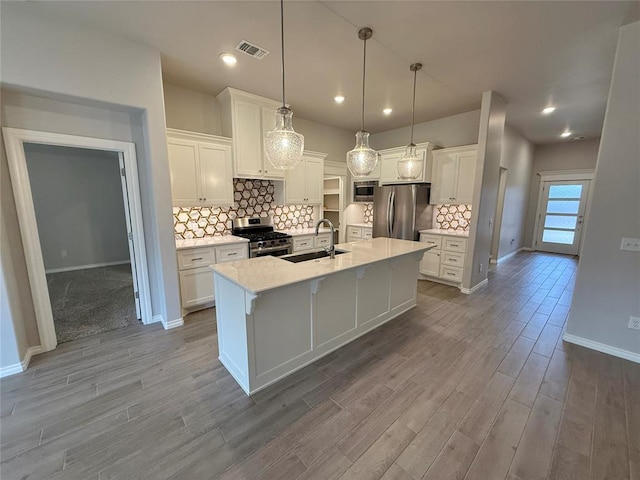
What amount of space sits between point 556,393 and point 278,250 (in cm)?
350

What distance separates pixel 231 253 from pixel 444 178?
3918 mm

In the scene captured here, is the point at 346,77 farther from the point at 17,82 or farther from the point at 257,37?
the point at 17,82

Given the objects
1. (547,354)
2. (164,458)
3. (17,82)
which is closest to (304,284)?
(164,458)

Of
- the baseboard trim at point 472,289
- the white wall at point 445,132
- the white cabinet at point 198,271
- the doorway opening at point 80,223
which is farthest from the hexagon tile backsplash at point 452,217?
the doorway opening at point 80,223

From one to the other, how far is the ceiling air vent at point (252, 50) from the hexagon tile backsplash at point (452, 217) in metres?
4.10

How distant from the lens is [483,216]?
4094 millimetres

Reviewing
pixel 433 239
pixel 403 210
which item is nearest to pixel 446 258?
pixel 433 239

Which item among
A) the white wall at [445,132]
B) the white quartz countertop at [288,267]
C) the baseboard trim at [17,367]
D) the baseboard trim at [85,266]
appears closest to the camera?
the white quartz countertop at [288,267]

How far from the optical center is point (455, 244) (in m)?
4.39

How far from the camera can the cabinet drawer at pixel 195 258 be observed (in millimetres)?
3221

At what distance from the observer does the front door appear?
666cm

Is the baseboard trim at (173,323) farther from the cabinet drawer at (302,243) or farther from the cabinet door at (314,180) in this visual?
the cabinet door at (314,180)

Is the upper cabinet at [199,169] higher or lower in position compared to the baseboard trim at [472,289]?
higher

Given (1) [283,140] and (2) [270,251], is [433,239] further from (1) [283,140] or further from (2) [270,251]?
(1) [283,140]
